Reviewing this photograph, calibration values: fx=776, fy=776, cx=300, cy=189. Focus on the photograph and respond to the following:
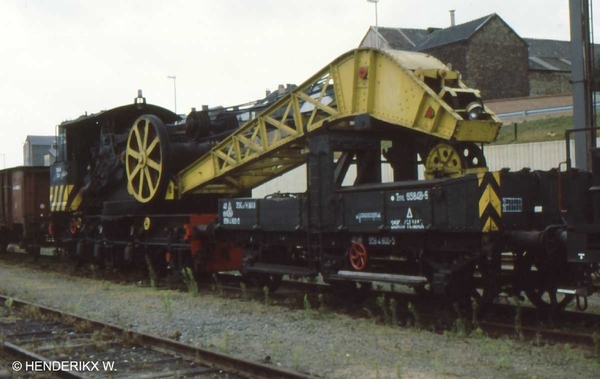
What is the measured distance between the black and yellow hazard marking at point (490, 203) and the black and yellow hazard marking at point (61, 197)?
1177 centimetres

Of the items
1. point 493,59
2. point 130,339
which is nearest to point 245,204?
point 130,339

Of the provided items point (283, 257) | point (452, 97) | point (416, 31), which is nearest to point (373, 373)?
point (452, 97)

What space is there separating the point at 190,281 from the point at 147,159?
8.77ft

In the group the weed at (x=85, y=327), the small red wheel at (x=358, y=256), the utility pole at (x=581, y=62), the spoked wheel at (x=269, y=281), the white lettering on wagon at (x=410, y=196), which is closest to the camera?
the white lettering on wagon at (x=410, y=196)

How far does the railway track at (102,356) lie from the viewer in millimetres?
7293

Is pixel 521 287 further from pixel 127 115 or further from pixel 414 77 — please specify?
pixel 127 115

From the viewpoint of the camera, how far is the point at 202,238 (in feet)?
48.1

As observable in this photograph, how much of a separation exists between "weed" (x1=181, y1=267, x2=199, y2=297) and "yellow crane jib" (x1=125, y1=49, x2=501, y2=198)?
1.91 meters

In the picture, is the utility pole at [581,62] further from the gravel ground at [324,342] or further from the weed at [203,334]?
the weed at [203,334]

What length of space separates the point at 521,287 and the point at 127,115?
11.0m

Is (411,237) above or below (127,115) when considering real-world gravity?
below

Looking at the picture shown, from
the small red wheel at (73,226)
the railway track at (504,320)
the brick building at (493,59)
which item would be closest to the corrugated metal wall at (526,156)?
the small red wheel at (73,226)

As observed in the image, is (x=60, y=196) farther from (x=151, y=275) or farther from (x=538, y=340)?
(x=538, y=340)

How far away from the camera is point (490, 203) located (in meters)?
8.95
